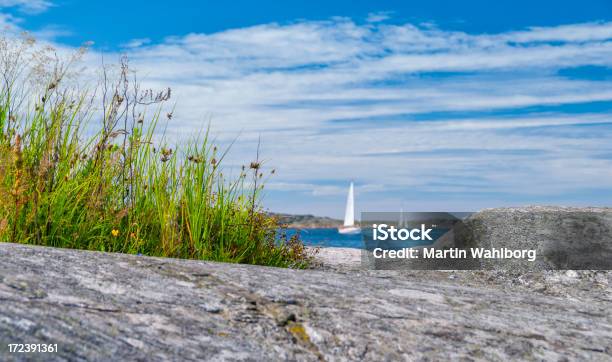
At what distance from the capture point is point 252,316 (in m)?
3.15

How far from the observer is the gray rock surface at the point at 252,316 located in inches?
106

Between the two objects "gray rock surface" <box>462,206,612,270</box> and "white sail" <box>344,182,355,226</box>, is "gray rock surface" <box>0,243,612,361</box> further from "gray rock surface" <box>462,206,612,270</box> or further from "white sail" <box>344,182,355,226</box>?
"white sail" <box>344,182,355,226</box>

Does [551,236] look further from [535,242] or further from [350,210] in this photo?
[350,210]

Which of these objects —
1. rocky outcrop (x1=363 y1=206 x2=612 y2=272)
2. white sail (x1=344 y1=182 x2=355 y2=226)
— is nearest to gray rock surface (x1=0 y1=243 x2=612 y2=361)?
rocky outcrop (x1=363 y1=206 x2=612 y2=272)

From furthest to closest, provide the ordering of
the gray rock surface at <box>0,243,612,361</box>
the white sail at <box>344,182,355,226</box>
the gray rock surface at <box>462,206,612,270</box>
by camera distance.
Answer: the white sail at <box>344,182,355,226</box>, the gray rock surface at <box>462,206,612,270</box>, the gray rock surface at <box>0,243,612,361</box>

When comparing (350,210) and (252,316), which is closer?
(252,316)

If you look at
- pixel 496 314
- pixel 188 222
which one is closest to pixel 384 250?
pixel 188 222

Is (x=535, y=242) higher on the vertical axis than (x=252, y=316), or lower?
higher

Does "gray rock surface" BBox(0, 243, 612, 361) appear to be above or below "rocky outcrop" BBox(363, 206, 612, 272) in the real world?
below

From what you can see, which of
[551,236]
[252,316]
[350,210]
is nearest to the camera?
[252,316]

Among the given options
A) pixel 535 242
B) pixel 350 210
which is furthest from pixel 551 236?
pixel 350 210

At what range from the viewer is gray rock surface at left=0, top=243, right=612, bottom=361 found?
2.70 metres

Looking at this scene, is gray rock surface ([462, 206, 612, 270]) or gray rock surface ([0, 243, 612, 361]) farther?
gray rock surface ([462, 206, 612, 270])

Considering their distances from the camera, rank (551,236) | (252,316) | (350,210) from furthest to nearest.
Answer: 1. (350,210)
2. (551,236)
3. (252,316)
